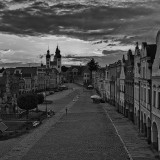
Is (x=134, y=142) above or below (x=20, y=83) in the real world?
below

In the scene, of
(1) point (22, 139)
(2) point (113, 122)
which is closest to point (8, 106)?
(2) point (113, 122)

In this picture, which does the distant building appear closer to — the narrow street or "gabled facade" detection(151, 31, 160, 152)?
the narrow street

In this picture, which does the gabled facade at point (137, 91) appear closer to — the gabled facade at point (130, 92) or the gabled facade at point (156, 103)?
the gabled facade at point (130, 92)

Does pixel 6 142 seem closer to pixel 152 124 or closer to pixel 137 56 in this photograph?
pixel 152 124

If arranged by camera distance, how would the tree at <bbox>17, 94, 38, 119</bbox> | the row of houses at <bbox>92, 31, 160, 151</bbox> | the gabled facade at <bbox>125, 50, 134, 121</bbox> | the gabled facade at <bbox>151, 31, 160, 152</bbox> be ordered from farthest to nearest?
the tree at <bbox>17, 94, 38, 119</bbox>, the gabled facade at <bbox>125, 50, 134, 121</bbox>, the row of houses at <bbox>92, 31, 160, 151</bbox>, the gabled facade at <bbox>151, 31, 160, 152</bbox>

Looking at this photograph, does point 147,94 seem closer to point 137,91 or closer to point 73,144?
point 137,91

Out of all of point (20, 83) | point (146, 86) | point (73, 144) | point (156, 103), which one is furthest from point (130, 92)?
point (20, 83)

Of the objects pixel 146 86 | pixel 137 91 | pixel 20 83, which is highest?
pixel 146 86

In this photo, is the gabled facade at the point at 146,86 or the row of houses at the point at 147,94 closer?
the row of houses at the point at 147,94

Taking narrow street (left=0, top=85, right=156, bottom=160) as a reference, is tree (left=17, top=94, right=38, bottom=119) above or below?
above

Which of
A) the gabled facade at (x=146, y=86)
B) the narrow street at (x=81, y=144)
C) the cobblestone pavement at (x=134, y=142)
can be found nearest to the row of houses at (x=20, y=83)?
the narrow street at (x=81, y=144)

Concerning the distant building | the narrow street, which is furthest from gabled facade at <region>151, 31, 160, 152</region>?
the distant building

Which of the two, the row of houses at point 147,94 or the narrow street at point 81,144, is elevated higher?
the row of houses at point 147,94

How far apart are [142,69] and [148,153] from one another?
11.6 meters
